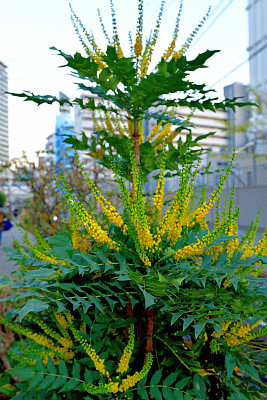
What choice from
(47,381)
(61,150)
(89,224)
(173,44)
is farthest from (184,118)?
(61,150)

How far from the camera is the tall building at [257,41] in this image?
86.6 ft

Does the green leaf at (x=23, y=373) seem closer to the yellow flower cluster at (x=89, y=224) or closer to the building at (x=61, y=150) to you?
the yellow flower cluster at (x=89, y=224)

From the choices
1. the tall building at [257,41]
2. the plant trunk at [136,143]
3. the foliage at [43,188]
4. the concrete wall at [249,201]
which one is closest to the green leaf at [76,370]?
the plant trunk at [136,143]

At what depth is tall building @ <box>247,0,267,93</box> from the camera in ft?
86.6

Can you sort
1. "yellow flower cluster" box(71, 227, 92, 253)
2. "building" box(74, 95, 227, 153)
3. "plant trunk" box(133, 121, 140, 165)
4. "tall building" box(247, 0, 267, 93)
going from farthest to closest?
"tall building" box(247, 0, 267, 93), "building" box(74, 95, 227, 153), "plant trunk" box(133, 121, 140, 165), "yellow flower cluster" box(71, 227, 92, 253)

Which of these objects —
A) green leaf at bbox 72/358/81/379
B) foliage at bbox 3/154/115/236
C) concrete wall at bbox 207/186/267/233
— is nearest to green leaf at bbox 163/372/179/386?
green leaf at bbox 72/358/81/379

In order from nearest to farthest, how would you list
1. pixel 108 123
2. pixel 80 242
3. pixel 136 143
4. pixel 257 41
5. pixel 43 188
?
pixel 80 242
pixel 136 143
pixel 108 123
pixel 43 188
pixel 257 41

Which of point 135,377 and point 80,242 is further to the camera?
point 80,242

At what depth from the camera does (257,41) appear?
29.0 m

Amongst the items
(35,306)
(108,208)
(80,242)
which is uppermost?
(108,208)

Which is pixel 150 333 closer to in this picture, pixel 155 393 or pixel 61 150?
pixel 155 393

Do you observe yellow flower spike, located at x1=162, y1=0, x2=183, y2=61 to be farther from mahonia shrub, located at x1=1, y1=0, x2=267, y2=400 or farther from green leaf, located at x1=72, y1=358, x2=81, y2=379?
green leaf, located at x1=72, y1=358, x2=81, y2=379

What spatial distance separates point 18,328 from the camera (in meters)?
1.16

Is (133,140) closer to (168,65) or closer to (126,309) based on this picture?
(168,65)
